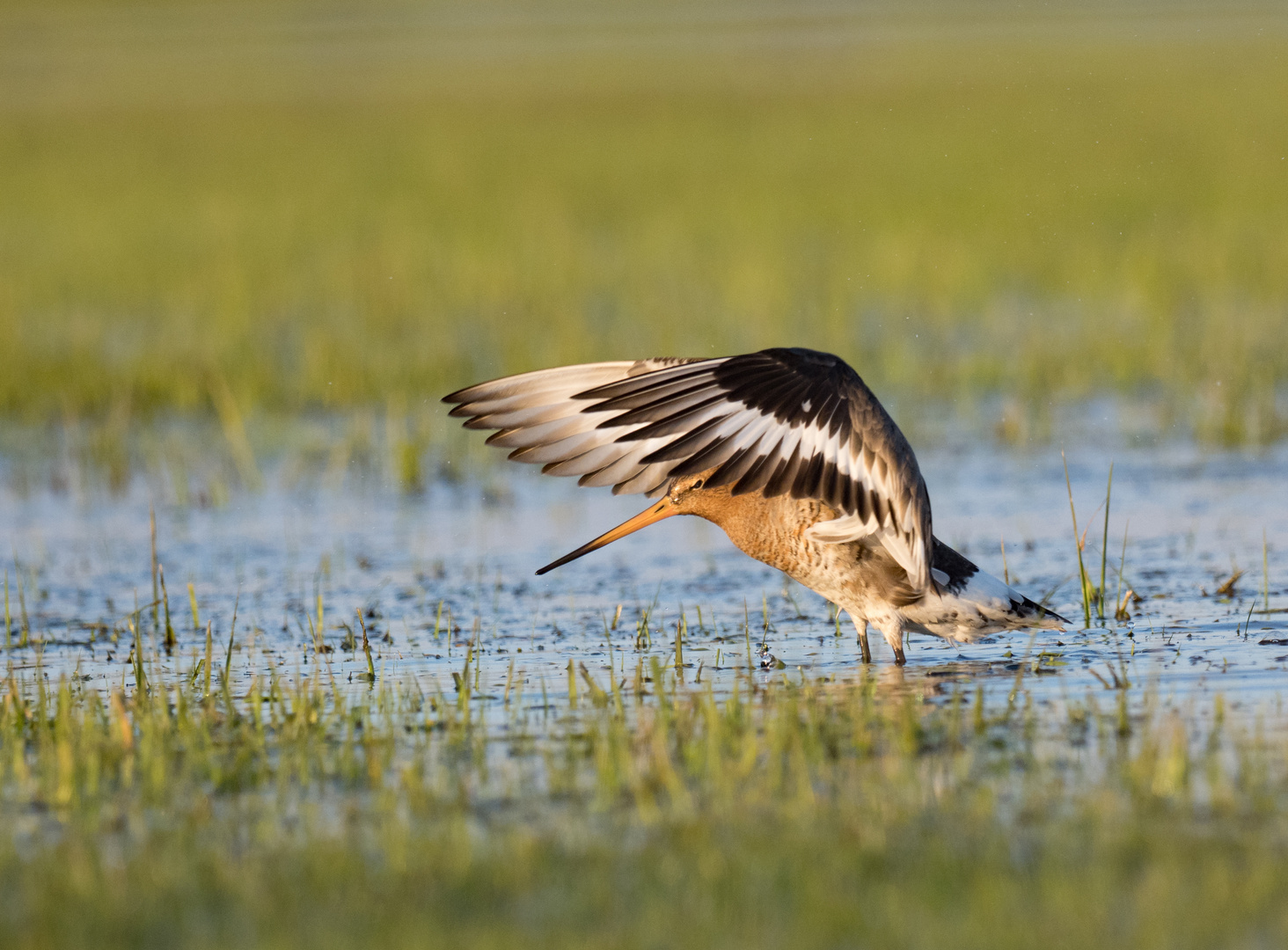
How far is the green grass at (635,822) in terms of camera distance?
3.67 m

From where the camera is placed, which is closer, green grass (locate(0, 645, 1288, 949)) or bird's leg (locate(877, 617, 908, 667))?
green grass (locate(0, 645, 1288, 949))

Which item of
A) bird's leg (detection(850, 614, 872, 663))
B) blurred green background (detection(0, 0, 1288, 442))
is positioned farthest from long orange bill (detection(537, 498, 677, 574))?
blurred green background (detection(0, 0, 1288, 442))

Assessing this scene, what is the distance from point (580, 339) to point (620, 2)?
7965 centimetres

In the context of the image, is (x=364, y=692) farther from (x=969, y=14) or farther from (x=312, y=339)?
(x=969, y=14)

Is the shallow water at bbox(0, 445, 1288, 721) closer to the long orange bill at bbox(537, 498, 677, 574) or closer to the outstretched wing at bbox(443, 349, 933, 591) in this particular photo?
the long orange bill at bbox(537, 498, 677, 574)

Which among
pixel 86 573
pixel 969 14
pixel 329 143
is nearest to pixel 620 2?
pixel 969 14

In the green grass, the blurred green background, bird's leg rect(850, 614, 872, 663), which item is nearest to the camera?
the green grass

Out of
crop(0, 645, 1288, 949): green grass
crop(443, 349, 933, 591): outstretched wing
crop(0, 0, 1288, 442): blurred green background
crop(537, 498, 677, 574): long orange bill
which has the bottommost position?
crop(0, 645, 1288, 949): green grass

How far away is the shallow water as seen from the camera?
6.45m

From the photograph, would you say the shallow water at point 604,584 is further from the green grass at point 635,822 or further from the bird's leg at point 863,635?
the green grass at point 635,822

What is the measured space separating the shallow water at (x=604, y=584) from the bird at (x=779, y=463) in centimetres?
26

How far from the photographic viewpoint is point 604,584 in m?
8.32

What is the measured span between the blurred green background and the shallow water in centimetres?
173

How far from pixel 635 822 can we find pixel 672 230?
16477 millimetres
